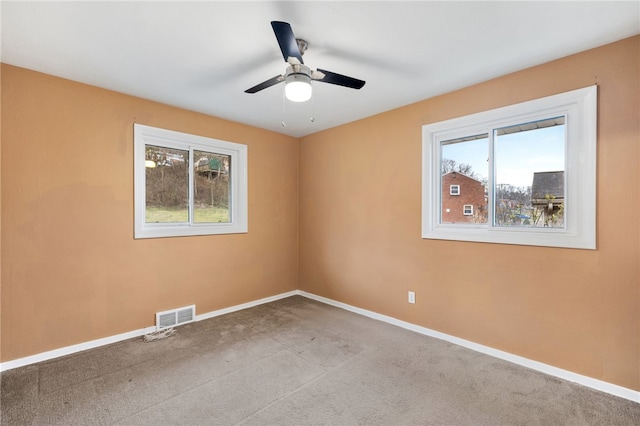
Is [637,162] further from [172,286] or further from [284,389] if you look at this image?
[172,286]

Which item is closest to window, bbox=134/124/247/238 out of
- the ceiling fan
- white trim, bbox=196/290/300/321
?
white trim, bbox=196/290/300/321

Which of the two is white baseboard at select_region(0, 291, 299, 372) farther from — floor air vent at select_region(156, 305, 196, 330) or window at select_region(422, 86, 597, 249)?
window at select_region(422, 86, 597, 249)

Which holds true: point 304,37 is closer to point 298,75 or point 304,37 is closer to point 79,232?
point 298,75

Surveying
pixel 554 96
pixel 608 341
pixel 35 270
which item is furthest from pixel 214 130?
pixel 608 341

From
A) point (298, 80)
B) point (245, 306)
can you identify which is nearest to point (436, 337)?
point (245, 306)

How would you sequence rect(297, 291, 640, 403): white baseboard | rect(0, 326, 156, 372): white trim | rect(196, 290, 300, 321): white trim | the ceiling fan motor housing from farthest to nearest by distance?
rect(196, 290, 300, 321): white trim < rect(0, 326, 156, 372): white trim < rect(297, 291, 640, 403): white baseboard < the ceiling fan motor housing

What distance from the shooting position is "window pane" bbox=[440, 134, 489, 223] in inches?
109

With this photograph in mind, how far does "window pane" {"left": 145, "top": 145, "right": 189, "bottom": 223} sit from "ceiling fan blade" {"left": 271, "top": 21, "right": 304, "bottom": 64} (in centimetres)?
217

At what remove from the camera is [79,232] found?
2.64 metres

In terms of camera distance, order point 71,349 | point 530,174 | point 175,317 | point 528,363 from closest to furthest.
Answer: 1. point 528,363
2. point 530,174
3. point 71,349
4. point 175,317

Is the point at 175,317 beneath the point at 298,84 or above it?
beneath

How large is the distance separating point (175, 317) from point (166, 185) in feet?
4.95

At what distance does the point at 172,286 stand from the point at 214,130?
1938 millimetres

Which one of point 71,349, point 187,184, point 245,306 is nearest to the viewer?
point 71,349
